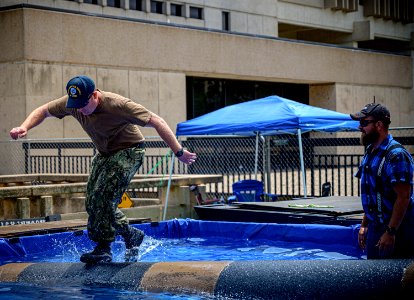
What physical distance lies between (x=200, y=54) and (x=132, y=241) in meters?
21.1

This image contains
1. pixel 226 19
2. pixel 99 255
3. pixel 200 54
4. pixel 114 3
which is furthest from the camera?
pixel 226 19

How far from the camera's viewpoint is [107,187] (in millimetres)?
8141

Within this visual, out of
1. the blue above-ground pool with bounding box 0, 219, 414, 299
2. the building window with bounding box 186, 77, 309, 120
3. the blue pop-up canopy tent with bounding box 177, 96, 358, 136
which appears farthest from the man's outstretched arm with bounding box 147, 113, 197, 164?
the building window with bounding box 186, 77, 309, 120

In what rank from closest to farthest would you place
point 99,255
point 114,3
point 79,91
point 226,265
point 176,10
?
point 226,265, point 79,91, point 99,255, point 114,3, point 176,10

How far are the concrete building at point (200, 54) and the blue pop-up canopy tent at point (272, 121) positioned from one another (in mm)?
10874

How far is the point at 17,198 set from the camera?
43.2ft

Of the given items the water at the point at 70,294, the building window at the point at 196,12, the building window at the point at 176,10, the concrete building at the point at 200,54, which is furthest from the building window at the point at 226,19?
the water at the point at 70,294

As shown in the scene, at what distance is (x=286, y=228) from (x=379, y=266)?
510 cm

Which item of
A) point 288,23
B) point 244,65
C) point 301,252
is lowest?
point 301,252

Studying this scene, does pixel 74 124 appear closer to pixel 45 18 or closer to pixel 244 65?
pixel 45 18

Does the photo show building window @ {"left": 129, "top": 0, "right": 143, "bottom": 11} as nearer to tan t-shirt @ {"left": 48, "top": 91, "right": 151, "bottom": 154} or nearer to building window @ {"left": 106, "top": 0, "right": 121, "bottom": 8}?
building window @ {"left": 106, "top": 0, "right": 121, "bottom": 8}

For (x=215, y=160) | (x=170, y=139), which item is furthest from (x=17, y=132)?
(x=215, y=160)

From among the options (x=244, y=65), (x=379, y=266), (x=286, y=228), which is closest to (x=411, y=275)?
(x=379, y=266)

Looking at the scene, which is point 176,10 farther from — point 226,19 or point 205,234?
point 205,234
